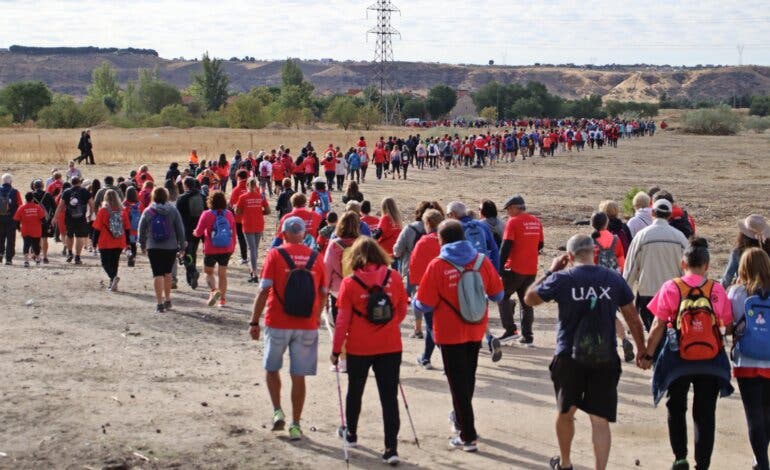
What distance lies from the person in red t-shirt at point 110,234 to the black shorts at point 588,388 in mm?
9380

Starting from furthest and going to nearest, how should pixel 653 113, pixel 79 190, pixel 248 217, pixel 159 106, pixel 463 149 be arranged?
1. pixel 653 113
2. pixel 159 106
3. pixel 463 149
4. pixel 79 190
5. pixel 248 217

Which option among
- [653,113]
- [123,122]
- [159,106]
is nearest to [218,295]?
[123,122]

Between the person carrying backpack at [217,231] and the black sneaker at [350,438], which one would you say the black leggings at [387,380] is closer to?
the black sneaker at [350,438]

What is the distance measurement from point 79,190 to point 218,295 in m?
5.46

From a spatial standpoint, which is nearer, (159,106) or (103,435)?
(103,435)

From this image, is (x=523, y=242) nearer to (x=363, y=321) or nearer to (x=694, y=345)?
(x=363, y=321)

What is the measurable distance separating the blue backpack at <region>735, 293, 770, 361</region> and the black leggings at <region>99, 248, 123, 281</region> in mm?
10124

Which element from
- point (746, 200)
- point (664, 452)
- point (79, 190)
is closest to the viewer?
point (664, 452)

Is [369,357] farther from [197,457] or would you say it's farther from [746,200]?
[746,200]

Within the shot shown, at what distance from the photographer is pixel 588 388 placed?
702cm

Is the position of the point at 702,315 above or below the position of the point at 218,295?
above

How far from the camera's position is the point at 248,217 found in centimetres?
1595

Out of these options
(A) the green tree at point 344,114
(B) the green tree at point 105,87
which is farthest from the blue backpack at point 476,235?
(B) the green tree at point 105,87

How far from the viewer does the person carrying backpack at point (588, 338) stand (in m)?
6.95
